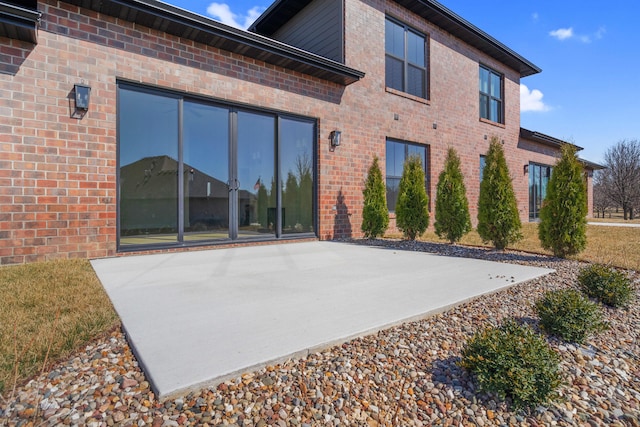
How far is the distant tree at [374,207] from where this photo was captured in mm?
7434

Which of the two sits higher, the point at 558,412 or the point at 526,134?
the point at 526,134

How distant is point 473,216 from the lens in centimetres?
1139

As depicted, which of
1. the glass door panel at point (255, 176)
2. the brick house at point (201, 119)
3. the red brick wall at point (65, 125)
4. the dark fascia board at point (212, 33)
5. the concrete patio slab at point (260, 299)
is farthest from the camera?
the glass door panel at point (255, 176)

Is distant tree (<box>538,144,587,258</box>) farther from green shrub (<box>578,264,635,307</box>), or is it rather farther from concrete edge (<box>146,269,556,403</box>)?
concrete edge (<box>146,269,556,403</box>)

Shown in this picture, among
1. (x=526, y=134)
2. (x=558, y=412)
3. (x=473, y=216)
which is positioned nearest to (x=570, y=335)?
(x=558, y=412)

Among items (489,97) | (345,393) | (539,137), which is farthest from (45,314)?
(539,137)

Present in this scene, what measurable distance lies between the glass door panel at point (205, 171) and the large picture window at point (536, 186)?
13.6m

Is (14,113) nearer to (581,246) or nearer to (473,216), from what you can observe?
(581,246)

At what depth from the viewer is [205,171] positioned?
595 cm

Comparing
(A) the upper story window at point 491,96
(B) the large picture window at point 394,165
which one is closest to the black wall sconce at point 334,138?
(B) the large picture window at point 394,165

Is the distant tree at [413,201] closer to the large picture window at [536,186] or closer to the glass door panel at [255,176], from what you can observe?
the glass door panel at [255,176]

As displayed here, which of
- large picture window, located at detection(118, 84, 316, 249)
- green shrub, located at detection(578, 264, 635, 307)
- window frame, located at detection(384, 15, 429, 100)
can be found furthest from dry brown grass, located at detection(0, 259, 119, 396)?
window frame, located at detection(384, 15, 429, 100)

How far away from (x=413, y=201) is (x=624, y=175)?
28557 millimetres

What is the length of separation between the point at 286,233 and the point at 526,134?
39.0ft
